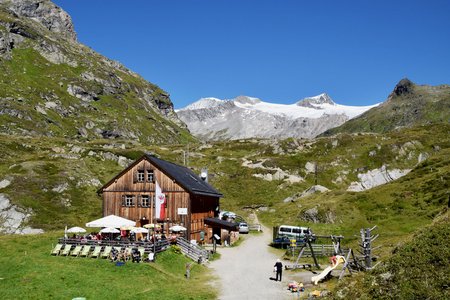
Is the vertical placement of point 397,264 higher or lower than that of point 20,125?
lower

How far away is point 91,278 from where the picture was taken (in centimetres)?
3441

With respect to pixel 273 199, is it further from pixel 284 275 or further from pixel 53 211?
pixel 284 275

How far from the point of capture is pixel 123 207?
60.3 m

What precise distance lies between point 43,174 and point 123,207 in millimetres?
37181

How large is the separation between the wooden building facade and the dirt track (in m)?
7.06

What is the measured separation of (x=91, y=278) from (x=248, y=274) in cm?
1502

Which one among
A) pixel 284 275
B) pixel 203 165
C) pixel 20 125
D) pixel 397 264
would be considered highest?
pixel 20 125

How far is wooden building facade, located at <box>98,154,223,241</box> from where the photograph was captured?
58.5 meters

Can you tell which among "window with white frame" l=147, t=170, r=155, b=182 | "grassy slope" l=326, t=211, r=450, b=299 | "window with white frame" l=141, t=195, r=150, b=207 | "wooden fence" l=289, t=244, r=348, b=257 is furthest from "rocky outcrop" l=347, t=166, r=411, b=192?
"grassy slope" l=326, t=211, r=450, b=299

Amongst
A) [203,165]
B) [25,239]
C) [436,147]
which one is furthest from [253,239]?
[436,147]

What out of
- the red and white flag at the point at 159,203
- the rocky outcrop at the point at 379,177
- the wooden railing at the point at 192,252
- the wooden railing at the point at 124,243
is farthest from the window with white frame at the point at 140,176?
the rocky outcrop at the point at 379,177

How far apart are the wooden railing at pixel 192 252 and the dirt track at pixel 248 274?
1.23 m

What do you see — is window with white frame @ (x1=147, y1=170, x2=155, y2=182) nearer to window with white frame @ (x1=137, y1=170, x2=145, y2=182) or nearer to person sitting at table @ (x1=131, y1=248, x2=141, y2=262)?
window with white frame @ (x1=137, y1=170, x2=145, y2=182)

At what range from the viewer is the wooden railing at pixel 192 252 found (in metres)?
47.0
